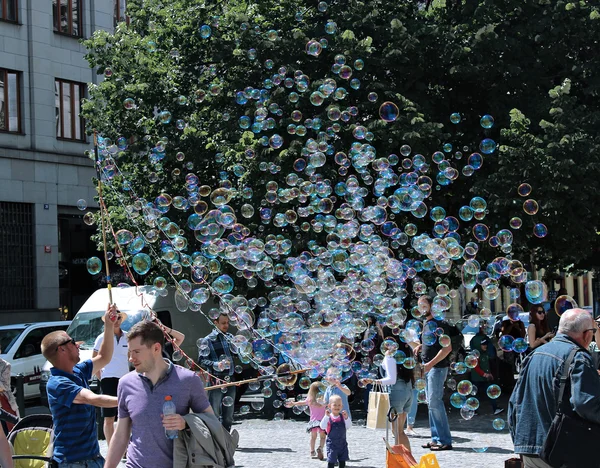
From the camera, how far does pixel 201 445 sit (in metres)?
4.99

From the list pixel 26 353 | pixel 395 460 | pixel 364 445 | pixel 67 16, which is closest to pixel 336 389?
pixel 364 445

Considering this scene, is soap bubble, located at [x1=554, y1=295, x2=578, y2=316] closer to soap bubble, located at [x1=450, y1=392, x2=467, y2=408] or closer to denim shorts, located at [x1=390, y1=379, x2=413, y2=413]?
soap bubble, located at [x1=450, y1=392, x2=467, y2=408]

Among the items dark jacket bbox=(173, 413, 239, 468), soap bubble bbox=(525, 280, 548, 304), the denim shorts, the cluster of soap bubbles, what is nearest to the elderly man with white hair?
dark jacket bbox=(173, 413, 239, 468)

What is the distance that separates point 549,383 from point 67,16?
25.1 metres

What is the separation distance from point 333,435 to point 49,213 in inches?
763

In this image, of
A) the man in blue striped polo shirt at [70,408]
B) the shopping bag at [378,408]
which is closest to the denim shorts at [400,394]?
the shopping bag at [378,408]

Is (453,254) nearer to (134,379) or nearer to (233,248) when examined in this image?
(233,248)

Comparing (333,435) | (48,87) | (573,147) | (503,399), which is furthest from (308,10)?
(48,87)

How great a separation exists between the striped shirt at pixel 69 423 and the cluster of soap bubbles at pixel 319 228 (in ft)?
17.1

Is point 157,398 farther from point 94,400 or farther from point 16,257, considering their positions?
point 16,257

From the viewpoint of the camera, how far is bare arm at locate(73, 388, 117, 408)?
5914 millimetres

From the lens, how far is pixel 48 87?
90.8 ft

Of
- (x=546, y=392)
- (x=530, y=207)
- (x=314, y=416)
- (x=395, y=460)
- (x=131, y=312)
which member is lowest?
(x=395, y=460)

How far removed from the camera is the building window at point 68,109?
28.2 metres
